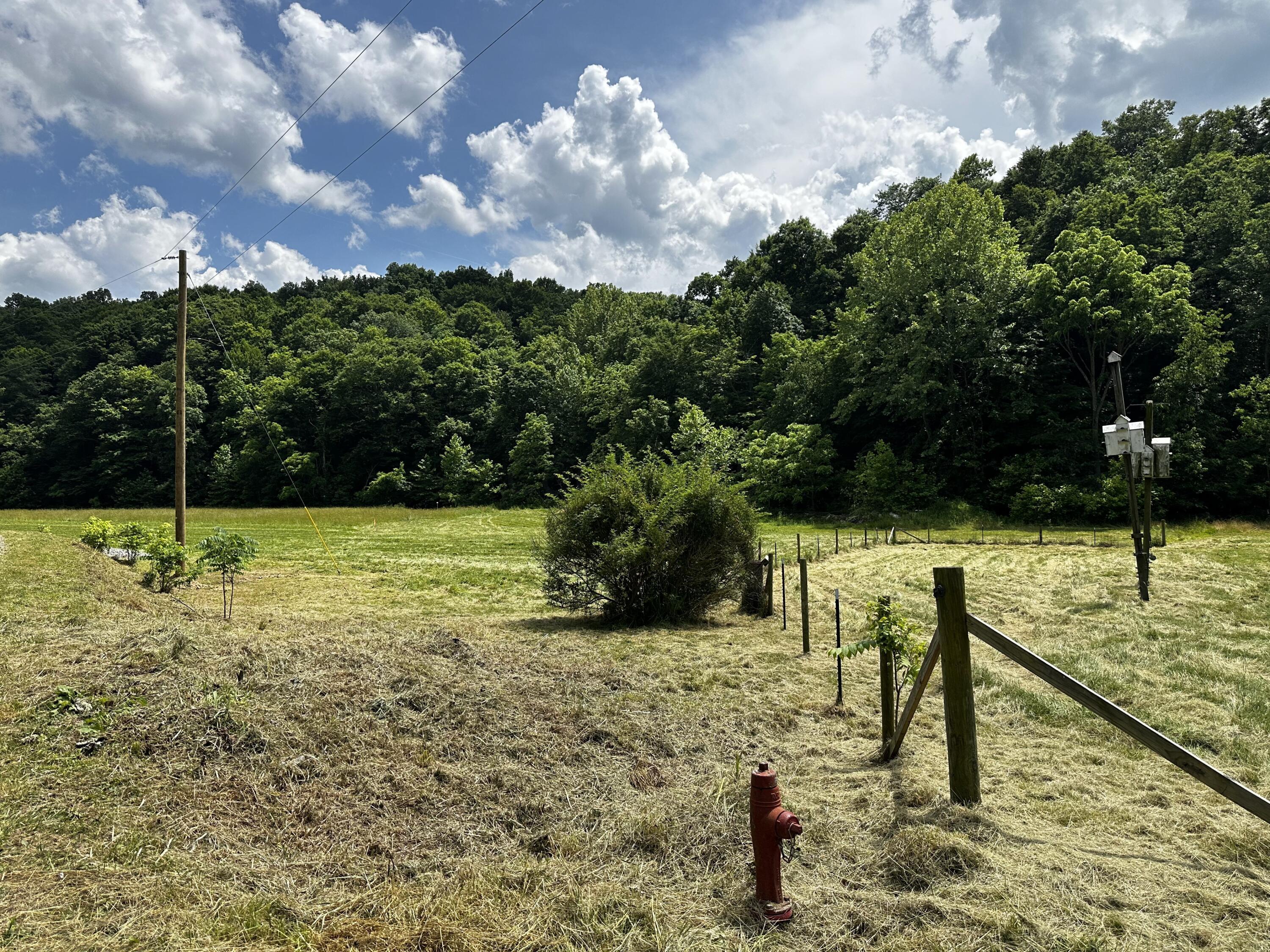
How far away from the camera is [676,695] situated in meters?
7.29

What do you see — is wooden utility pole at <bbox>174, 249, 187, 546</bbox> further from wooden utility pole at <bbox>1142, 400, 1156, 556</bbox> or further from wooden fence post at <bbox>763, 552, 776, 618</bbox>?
wooden utility pole at <bbox>1142, 400, 1156, 556</bbox>

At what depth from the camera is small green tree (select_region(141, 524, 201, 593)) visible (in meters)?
14.8

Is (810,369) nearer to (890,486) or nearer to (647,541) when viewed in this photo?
(890,486)

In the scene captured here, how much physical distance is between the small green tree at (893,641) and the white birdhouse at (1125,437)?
9654 mm

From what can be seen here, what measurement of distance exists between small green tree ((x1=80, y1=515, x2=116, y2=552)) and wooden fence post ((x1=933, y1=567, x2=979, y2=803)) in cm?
1998

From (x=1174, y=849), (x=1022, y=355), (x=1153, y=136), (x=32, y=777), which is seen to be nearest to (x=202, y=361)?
(x=1022, y=355)

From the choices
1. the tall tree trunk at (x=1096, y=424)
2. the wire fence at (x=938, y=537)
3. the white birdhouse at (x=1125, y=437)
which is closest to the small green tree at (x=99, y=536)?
the wire fence at (x=938, y=537)

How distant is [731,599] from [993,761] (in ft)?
25.2

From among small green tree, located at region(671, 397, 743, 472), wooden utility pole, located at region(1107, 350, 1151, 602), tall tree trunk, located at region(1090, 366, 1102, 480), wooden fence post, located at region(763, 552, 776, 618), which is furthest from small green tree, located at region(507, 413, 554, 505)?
wooden utility pole, located at region(1107, 350, 1151, 602)

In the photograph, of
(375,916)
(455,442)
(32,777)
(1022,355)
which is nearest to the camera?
(375,916)

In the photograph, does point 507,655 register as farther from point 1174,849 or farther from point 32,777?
point 1174,849

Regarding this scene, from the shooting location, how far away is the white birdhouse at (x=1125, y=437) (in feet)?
42.4

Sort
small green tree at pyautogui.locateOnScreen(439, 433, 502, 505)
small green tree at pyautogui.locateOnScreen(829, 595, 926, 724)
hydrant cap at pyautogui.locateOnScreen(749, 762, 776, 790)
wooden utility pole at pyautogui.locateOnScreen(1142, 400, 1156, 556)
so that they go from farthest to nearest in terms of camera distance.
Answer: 1. small green tree at pyautogui.locateOnScreen(439, 433, 502, 505)
2. wooden utility pole at pyautogui.locateOnScreen(1142, 400, 1156, 556)
3. small green tree at pyautogui.locateOnScreen(829, 595, 926, 724)
4. hydrant cap at pyautogui.locateOnScreen(749, 762, 776, 790)

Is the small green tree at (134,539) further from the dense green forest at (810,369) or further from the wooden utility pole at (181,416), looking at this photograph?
the dense green forest at (810,369)
